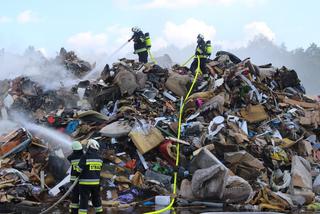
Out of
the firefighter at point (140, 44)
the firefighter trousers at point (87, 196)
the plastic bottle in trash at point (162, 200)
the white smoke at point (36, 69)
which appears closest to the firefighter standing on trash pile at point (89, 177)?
the firefighter trousers at point (87, 196)

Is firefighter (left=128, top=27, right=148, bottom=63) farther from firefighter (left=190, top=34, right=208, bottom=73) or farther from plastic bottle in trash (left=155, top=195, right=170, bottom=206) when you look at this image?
plastic bottle in trash (left=155, top=195, right=170, bottom=206)

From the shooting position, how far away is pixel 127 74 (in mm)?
12711

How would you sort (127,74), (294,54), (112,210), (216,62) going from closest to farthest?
(112,210)
(127,74)
(216,62)
(294,54)

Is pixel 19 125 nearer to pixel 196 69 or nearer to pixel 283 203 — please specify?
pixel 196 69

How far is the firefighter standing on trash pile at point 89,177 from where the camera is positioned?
7.85 metres

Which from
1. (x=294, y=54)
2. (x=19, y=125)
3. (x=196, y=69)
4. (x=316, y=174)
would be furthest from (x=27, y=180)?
(x=294, y=54)

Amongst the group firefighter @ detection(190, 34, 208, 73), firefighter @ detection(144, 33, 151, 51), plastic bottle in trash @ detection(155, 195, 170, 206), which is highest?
firefighter @ detection(144, 33, 151, 51)

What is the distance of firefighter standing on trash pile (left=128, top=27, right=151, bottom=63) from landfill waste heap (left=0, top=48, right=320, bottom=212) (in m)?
1.37

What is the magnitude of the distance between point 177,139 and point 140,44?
19.1ft

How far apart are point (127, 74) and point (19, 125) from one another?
323cm

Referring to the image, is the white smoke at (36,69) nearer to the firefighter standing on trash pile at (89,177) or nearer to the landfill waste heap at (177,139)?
the landfill waste heap at (177,139)

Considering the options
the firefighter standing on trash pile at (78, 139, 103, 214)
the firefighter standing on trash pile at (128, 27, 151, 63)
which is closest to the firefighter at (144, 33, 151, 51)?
the firefighter standing on trash pile at (128, 27, 151, 63)

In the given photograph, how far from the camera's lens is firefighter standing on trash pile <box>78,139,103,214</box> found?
309 inches

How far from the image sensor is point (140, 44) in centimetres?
1583
